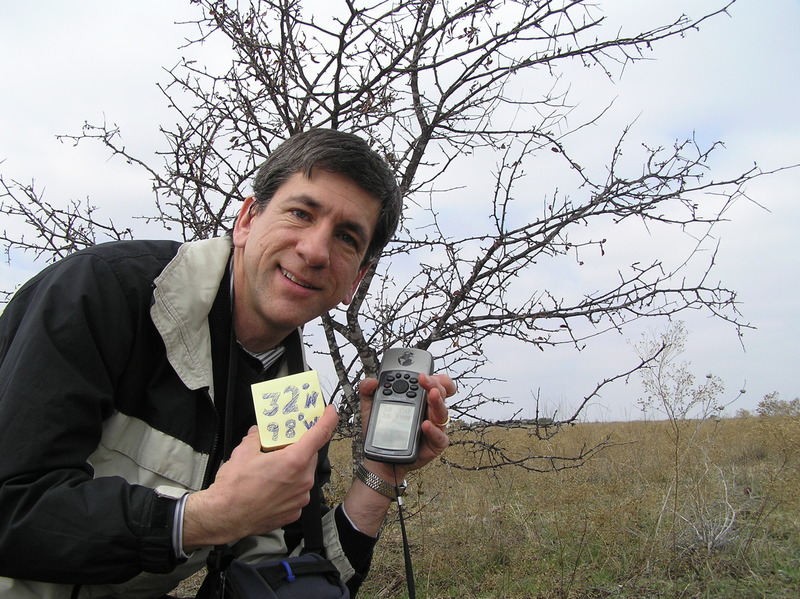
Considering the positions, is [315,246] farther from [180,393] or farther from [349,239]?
[180,393]

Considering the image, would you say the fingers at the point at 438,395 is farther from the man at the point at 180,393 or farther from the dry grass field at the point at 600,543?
the dry grass field at the point at 600,543

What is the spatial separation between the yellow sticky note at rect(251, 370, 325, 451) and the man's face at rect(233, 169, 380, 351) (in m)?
0.42

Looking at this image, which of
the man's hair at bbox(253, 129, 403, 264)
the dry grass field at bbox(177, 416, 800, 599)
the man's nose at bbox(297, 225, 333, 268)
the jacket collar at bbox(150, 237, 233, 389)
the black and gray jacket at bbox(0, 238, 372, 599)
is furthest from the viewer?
the dry grass field at bbox(177, 416, 800, 599)

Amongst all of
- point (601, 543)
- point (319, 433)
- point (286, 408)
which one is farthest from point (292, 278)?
point (601, 543)

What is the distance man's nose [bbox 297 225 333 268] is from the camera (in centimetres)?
168

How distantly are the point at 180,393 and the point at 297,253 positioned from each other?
53cm

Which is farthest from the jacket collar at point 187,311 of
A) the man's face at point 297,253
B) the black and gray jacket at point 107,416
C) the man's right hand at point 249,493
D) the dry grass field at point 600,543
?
the dry grass field at point 600,543

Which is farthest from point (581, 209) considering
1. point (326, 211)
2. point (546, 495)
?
point (546, 495)

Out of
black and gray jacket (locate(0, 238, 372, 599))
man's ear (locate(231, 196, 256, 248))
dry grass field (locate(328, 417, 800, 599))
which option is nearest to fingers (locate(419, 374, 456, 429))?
black and gray jacket (locate(0, 238, 372, 599))

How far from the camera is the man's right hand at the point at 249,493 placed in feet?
3.82

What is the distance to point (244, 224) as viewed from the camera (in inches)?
74.6

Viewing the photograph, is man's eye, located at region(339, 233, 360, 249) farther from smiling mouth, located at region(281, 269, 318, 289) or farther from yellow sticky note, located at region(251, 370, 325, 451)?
yellow sticky note, located at region(251, 370, 325, 451)

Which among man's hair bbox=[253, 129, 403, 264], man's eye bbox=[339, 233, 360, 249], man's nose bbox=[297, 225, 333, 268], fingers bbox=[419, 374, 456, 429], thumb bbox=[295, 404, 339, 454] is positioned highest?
man's hair bbox=[253, 129, 403, 264]

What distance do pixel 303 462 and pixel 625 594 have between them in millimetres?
2383
